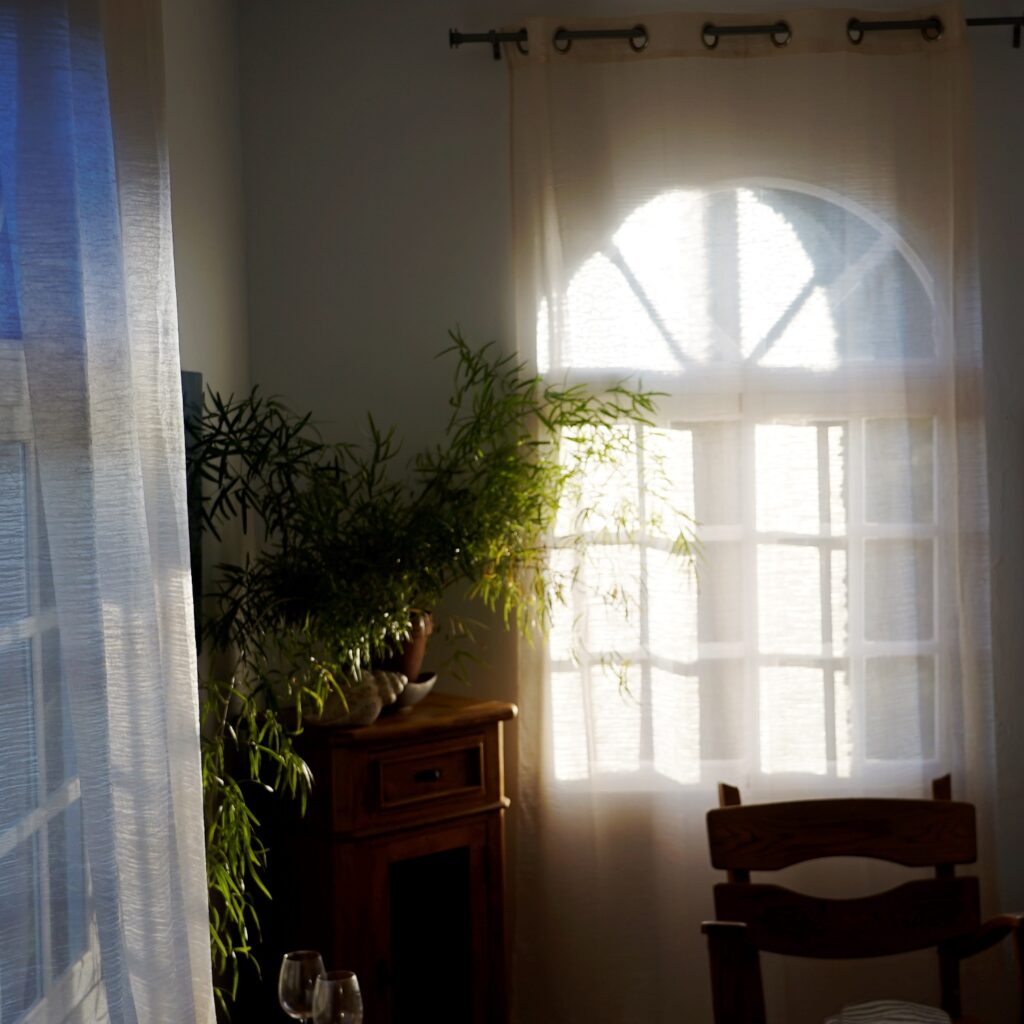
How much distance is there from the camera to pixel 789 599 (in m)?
3.51

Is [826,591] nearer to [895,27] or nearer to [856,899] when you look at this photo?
[856,899]

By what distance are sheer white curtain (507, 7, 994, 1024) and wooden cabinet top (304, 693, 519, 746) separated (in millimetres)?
351

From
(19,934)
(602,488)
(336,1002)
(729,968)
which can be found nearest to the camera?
(19,934)

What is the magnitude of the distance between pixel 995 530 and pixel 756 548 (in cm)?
72

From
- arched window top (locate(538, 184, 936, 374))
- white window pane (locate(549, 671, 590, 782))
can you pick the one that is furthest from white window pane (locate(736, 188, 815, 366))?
white window pane (locate(549, 671, 590, 782))

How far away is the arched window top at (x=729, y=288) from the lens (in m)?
3.48

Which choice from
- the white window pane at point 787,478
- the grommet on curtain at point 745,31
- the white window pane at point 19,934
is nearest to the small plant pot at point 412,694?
the white window pane at point 787,478

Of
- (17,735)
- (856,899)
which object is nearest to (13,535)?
(17,735)

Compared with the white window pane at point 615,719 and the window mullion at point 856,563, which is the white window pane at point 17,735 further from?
the window mullion at point 856,563

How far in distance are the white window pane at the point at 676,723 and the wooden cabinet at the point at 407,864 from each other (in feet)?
1.67

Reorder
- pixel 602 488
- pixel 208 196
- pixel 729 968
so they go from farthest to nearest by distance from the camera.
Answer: pixel 602 488, pixel 208 196, pixel 729 968

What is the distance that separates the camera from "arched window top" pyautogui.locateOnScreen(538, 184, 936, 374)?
11.4 feet

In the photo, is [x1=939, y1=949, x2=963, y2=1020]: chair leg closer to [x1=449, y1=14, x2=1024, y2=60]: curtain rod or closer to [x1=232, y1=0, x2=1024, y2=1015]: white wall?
[x1=232, y1=0, x2=1024, y2=1015]: white wall

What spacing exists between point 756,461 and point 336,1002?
6.69ft
